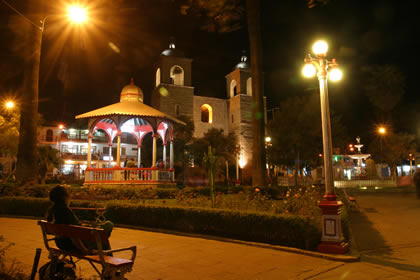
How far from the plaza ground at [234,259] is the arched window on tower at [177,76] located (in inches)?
1681

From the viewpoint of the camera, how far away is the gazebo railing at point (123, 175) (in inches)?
712

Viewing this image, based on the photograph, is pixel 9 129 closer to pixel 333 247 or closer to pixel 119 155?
pixel 119 155

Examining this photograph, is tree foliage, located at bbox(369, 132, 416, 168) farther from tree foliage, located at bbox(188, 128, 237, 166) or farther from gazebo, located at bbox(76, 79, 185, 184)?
gazebo, located at bbox(76, 79, 185, 184)

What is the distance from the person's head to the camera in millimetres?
4488

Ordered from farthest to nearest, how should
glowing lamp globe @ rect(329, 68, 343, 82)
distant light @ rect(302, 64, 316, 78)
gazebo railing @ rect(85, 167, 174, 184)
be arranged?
gazebo railing @ rect(85, 167, 174, 184) → glowing lamp globe @ rect(329, 68, 343, 82) → distant light @ rect(302, 64, 316, 78)

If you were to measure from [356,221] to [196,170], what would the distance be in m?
29.8

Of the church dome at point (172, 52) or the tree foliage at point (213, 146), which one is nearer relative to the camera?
the tree foliage at point (213, 146)

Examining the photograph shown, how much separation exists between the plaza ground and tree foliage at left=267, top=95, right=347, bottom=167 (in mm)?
19970

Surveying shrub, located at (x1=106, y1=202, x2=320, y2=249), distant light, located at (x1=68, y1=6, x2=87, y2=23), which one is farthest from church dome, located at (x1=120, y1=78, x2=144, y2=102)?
shrub, located at (x1=106, y1=202, x2=320, y2=249)

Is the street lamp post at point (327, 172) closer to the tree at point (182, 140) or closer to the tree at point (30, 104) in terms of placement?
the tree at point (30, 104)

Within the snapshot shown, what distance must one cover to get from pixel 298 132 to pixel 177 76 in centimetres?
2702

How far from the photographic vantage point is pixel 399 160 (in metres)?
43.3

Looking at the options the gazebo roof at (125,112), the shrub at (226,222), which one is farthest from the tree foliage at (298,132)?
the shrub at (226,222)

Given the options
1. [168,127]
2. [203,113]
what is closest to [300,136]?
[168,127]
